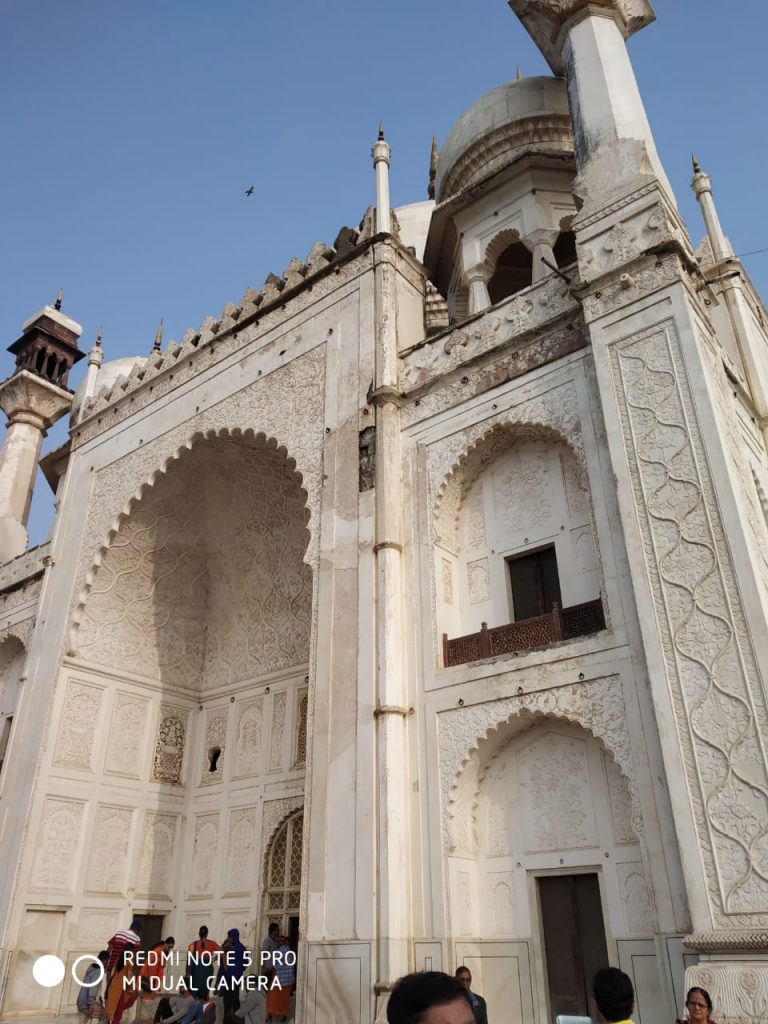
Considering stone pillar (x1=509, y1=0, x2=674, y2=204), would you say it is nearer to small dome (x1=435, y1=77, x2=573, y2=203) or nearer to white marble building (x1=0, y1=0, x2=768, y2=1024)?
white marble building (x1=0, y1=0, x2=768, y2=1024)

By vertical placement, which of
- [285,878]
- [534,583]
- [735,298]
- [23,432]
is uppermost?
[23,432]

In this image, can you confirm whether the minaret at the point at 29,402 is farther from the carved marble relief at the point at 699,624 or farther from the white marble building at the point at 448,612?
the carved marble relief at the point at 699,624

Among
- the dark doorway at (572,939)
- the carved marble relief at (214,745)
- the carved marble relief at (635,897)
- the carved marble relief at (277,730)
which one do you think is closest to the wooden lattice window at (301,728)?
the carved marble relief at (277,730)

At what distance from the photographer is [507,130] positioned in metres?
10.6

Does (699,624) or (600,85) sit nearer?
(699,624)

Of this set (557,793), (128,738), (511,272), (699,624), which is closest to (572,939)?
(557,793)

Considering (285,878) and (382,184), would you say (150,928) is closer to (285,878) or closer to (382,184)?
(285,878)

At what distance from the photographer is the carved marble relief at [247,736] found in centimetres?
970

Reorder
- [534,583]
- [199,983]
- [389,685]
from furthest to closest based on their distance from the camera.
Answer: [199,983] → [534,583] → [389,685]

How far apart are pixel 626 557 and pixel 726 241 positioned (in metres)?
5.19

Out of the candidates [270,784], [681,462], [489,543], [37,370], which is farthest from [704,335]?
[37,370]

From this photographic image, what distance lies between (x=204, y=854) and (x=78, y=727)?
2.10 meters

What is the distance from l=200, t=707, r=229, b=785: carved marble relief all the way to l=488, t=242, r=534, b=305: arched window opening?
21.3 ft

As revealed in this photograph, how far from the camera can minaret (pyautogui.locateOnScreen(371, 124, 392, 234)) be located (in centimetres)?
891
